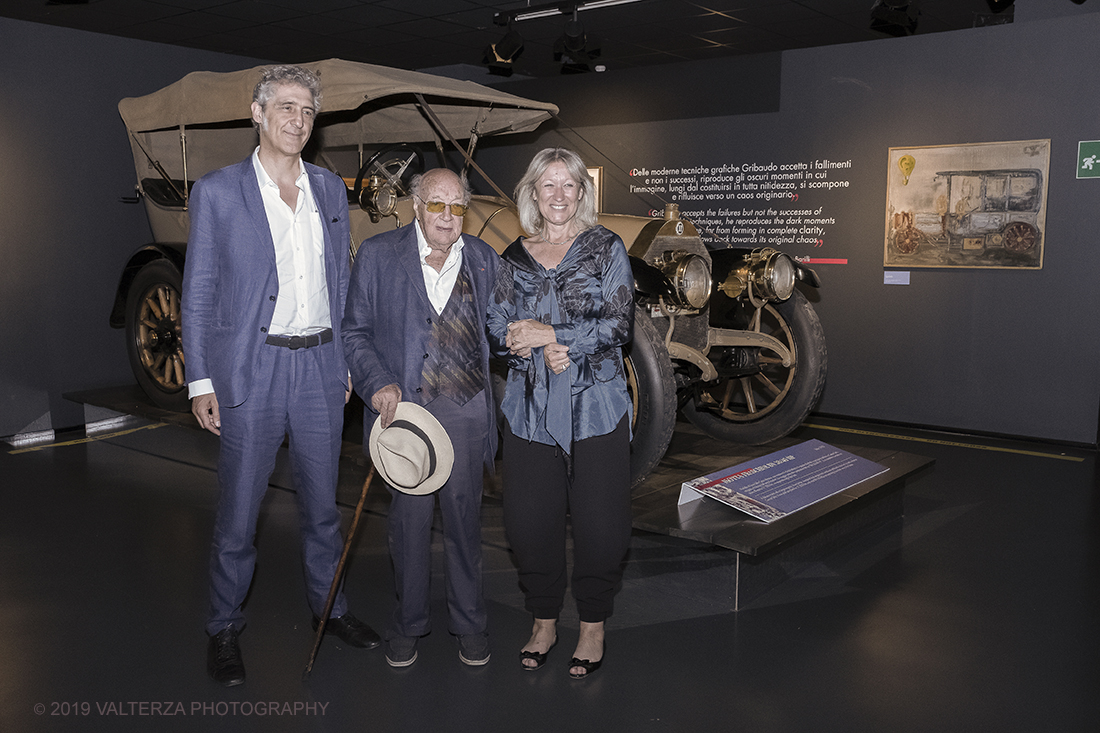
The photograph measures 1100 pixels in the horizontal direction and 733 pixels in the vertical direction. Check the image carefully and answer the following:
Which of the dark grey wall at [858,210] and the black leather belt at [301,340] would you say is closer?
the black leather belt at [301,340]

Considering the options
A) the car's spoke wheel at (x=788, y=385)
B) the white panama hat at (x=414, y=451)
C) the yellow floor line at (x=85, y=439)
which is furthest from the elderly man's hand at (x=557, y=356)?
the yellow floor line at (x=85, y=439)

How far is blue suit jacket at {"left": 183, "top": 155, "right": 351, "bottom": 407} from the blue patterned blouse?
0.70 metres

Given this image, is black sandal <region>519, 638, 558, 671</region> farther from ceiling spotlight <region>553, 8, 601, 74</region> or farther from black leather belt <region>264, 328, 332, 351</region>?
ceiling spotlight <region>553, 8, 601, 74</region>

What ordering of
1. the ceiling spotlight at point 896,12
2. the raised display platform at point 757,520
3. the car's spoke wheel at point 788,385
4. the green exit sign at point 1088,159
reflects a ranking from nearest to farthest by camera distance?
the raised display platform at point 757,520 < the car's spoke wheel at point 788,385 < the green exit sign at point 1088,159 < the ceiling spotlight at point 896,12

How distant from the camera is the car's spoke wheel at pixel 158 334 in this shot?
534 cm

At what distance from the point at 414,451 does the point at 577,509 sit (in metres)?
0.50

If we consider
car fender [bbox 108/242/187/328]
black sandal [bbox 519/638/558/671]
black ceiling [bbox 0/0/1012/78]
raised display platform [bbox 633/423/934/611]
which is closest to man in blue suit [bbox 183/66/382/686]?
black sandal [bbox 519/638/558/671]

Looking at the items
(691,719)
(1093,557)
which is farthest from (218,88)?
(1093,557)

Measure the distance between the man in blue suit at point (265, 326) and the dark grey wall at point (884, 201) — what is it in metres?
4.69

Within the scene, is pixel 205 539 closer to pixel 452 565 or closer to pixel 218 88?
pixel 452 565

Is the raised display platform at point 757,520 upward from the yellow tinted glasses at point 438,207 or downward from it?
downward

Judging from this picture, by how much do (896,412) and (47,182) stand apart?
6.07 m

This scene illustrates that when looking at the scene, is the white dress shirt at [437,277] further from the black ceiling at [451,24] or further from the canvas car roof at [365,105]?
the black ceiling at [451,24]

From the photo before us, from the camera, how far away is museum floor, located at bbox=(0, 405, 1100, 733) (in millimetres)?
2469
